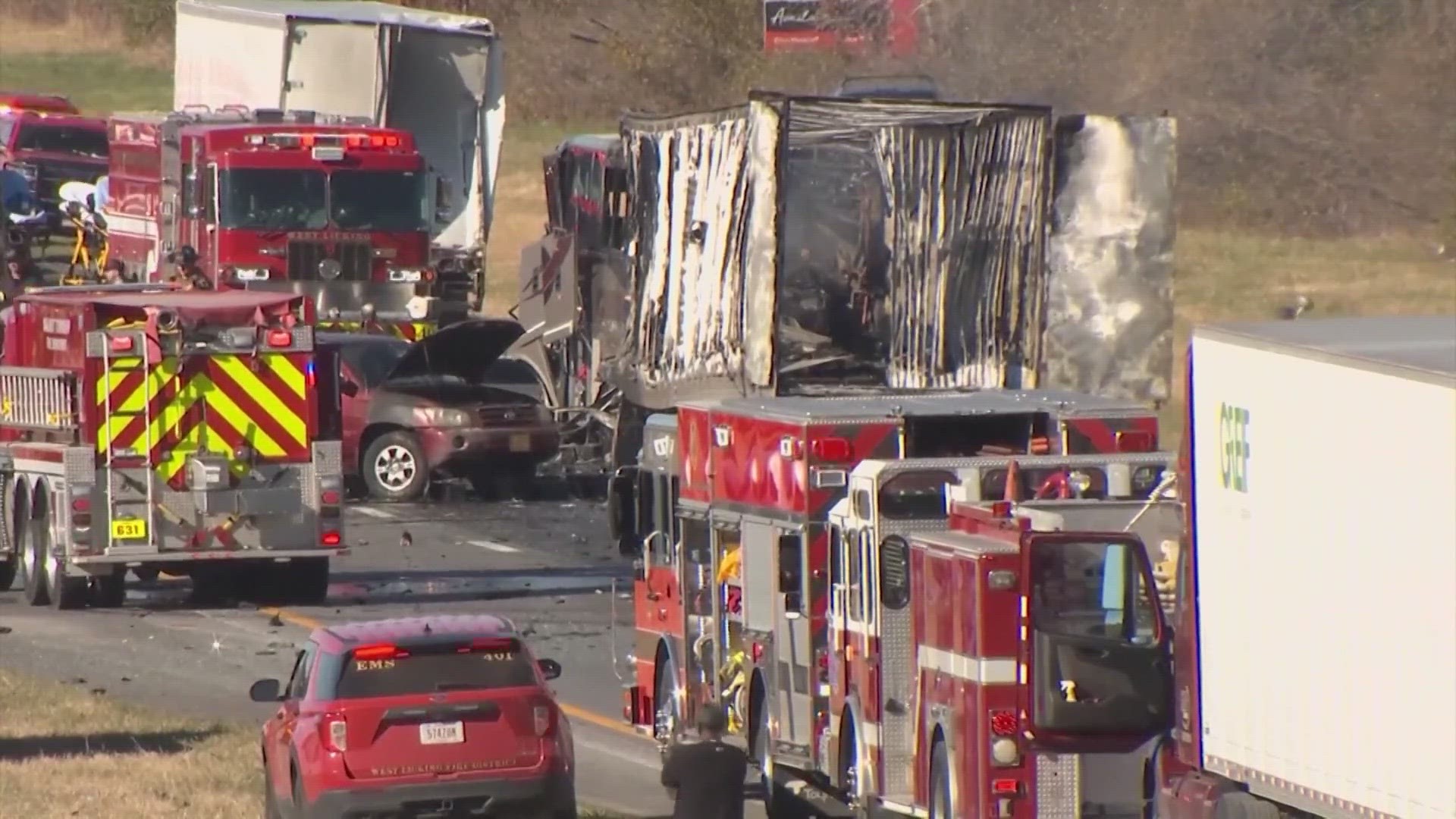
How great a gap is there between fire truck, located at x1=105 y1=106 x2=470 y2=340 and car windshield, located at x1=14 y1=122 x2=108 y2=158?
19.6 metres

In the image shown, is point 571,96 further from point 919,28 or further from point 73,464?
point 73,464

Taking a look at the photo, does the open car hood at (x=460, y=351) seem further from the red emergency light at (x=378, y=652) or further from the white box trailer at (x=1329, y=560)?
the white box trailer at (x=1329, y=560)

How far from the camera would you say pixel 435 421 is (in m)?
27.8

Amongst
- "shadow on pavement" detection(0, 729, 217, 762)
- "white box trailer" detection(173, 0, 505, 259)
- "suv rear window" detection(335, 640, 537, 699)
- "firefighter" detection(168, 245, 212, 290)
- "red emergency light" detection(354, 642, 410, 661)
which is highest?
"white box trailer" detection(173, 0, 505, 259)

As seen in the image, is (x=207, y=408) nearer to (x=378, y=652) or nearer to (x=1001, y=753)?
(x=378, y=652)

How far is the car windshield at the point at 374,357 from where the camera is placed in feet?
93.0

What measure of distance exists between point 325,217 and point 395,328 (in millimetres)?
1538

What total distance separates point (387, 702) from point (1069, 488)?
3199 mm

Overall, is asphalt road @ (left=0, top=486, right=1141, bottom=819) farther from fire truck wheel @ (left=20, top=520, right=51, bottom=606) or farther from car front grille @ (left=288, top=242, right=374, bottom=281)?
car front grille @ (left=288, top=242, right=374, bottom=281)

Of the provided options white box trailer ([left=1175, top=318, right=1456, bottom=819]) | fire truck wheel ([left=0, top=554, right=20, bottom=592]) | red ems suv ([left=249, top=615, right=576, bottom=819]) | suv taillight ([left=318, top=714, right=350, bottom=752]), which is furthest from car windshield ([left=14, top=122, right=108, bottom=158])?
white box trailer ([left=1175, top=318, right=1456, bottom=819])

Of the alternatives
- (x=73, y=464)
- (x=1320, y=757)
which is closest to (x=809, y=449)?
(x=1320, y=757)

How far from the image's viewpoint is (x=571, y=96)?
61719 mm

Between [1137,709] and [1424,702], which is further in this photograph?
[1137,709]

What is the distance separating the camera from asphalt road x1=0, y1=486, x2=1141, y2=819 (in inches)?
704
